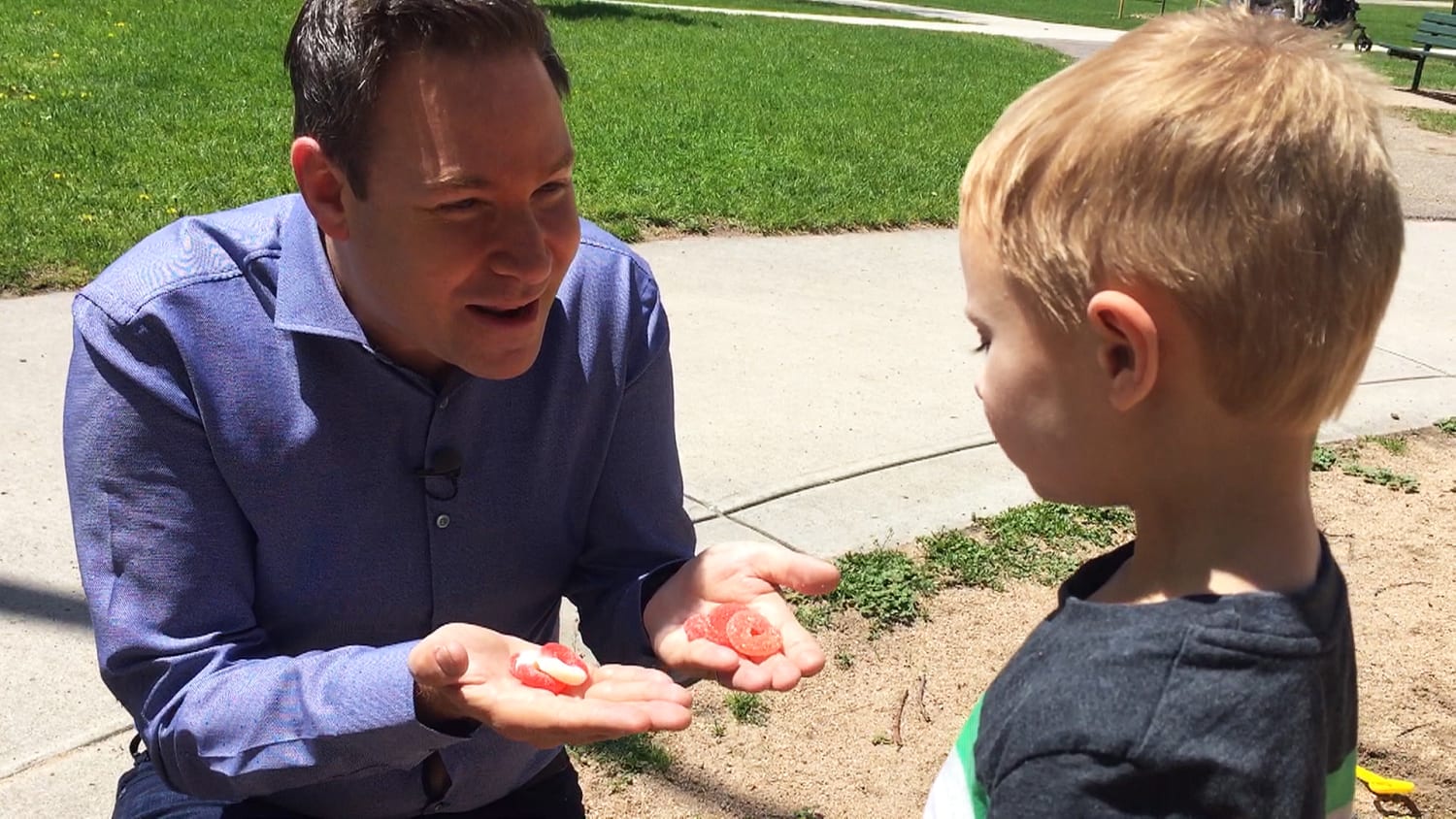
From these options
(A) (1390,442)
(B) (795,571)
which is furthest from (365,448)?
(A) (1390,442)

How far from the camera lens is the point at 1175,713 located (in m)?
1.34

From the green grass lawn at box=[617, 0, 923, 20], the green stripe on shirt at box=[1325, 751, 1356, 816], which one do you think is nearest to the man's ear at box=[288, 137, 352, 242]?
the green stripe on shirt at box=[1325, 751, 1356, 816]

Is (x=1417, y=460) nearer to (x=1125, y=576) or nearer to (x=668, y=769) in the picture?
(x=668, y=769)

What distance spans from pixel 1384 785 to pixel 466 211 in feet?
7.96

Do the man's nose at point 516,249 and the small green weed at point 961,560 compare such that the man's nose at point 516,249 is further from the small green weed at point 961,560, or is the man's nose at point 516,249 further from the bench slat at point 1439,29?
the bench slat at point 1439,29

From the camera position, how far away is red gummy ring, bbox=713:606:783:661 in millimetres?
1917

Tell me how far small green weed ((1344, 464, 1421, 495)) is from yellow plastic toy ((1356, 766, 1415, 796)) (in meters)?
1.80

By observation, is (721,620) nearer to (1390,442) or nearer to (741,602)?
(741,602)

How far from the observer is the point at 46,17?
11.0 metres

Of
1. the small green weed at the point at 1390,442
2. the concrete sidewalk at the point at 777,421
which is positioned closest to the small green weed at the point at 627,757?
the concrete sidewalk at the point at 777,421

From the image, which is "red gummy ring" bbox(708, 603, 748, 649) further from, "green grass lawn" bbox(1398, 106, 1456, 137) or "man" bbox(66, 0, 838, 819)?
"green grass lawn" bbox(1398, 106, 1456, 137)

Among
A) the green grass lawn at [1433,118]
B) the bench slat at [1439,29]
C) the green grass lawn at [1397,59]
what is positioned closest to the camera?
the green grass lawn at [1433,118]

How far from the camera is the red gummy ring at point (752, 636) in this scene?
75.5 inches

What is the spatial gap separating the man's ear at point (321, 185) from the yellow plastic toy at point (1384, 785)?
8.04ft
